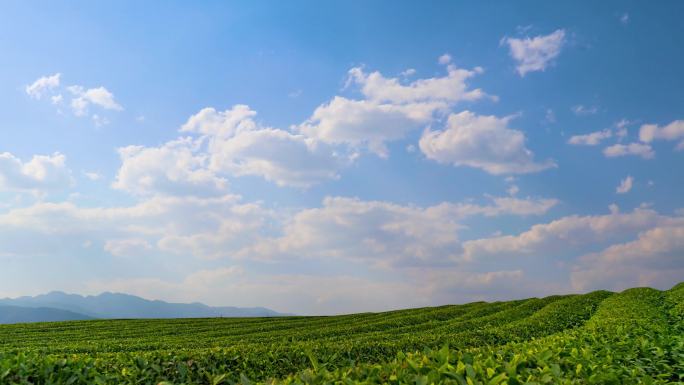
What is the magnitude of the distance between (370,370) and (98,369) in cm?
661

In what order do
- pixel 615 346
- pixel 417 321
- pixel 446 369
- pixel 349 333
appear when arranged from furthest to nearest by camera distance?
1. pixel 417 321
2. pixel 349 333
3. pixel 615 346
4. pixel 446 369

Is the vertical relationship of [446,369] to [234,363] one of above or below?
above

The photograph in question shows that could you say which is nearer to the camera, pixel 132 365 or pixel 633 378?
pixel 633 378

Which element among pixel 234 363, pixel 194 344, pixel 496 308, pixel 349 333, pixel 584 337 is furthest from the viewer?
pixel 496 308

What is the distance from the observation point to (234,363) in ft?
39.1

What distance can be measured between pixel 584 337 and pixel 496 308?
117 feet

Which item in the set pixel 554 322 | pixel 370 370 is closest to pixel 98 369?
pixel 370 370

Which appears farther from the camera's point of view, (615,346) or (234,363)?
(234,363)

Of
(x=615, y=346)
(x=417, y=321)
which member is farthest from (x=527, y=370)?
(x=417, y=321)

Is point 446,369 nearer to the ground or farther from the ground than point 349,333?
farther from the ground

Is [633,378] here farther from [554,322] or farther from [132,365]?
[554,322]

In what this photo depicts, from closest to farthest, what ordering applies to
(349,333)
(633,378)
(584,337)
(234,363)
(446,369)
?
(446,369), (633,378), (584,337), (234,363), (349,333)

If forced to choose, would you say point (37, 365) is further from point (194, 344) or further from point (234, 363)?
point (194, 344)

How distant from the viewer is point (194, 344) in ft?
90.6
